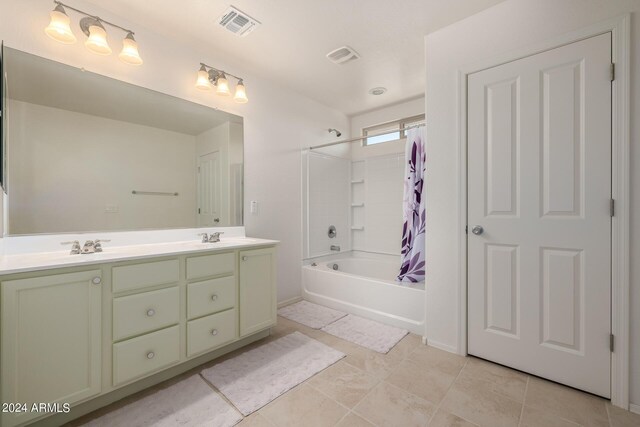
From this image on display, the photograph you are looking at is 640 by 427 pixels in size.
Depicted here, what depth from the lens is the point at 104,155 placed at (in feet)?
6.04

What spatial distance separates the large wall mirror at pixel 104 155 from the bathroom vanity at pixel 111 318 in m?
0.29

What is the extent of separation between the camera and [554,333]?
1.64 m

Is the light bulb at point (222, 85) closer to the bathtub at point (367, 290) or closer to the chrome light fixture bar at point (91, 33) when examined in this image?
the chrome light fixture bar at point (91, 33)

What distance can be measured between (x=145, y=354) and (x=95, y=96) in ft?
5.75

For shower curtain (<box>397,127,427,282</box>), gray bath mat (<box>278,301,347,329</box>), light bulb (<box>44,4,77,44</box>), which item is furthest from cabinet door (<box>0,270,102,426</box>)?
shower curtain (<box>397,127,427,282</box>)

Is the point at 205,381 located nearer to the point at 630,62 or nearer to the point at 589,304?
the point at 589,304

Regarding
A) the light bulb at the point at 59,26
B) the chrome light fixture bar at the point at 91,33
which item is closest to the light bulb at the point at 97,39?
the chrome light fixture bar at the point at 91,33

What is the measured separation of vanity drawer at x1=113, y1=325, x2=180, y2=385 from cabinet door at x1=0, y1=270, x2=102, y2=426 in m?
0.09

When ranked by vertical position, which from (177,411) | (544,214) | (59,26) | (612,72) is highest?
(59,26)

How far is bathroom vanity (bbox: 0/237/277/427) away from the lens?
3.86 feet

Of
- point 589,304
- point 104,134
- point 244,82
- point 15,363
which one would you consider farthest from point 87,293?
point 589,304

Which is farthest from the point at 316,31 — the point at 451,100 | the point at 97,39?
the point at 97,39

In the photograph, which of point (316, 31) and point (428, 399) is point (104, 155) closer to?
point (316, 31)

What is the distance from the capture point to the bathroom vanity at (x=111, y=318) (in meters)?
1.18
